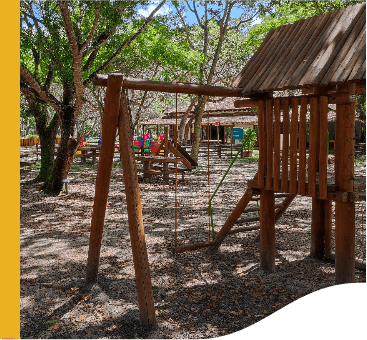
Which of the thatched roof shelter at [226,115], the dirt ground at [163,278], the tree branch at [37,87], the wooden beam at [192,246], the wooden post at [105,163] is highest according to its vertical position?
the thatched roof shelter at [226,115]

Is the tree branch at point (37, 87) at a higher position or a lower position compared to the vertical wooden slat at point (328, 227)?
higher

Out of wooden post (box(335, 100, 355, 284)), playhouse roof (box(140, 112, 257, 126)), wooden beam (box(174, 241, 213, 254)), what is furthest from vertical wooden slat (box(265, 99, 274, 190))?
playhouse roof (box(140, 112, 257, 126))

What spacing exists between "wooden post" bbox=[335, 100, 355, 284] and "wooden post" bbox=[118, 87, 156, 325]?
1424 mm

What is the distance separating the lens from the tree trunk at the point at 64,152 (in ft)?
25.7

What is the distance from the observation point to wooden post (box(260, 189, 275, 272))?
3789 millimetres

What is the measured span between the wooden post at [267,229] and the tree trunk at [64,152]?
17.2ft

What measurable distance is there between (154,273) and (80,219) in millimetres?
2922

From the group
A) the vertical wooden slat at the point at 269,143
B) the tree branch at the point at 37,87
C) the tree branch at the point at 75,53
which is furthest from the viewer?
the tree branch at the point at 37,87

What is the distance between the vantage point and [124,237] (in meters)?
5.45

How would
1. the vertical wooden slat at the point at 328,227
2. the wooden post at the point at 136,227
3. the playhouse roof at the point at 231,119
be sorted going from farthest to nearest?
the playhouse roof at the point at 231,119, the vertical wooden slat at the point at 328,227, the wooden post at the point at 136,227

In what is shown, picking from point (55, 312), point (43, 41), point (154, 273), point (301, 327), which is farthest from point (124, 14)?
point (301, 327)

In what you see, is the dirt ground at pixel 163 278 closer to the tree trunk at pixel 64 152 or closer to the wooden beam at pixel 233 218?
the wooden beam at pixel 233 218

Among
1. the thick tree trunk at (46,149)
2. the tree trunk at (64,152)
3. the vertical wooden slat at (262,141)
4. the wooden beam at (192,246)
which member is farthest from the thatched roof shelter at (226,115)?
the vertical wooden slat at (262,141)

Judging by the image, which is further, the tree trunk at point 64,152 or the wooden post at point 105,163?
the tree trunk at point 64,152
